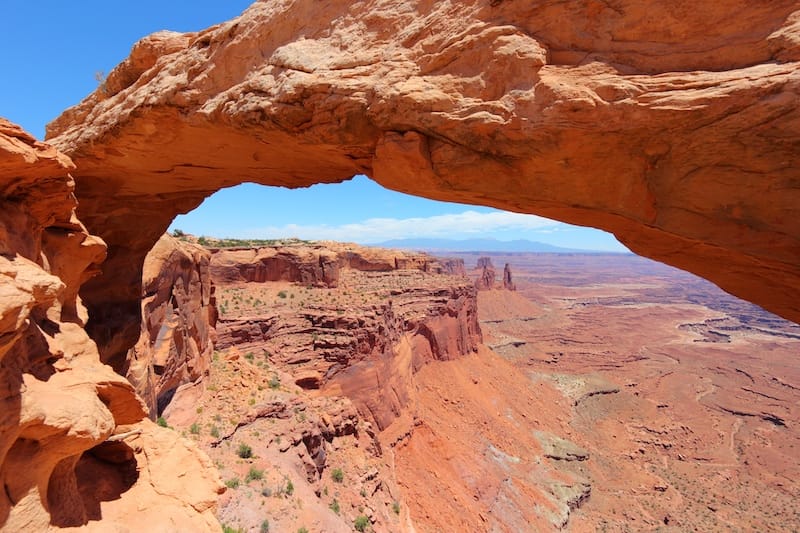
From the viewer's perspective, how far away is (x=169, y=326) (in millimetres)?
12242

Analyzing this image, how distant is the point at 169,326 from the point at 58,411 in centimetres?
911

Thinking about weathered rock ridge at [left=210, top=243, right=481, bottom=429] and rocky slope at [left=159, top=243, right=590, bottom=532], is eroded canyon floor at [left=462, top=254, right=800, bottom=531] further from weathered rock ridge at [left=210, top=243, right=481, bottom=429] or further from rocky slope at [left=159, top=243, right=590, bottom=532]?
weathered rock ridge at [left=210, top=243, right=481, bottom=429]

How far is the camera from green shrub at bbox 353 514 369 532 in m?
12.0

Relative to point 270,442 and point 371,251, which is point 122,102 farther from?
point 371,251

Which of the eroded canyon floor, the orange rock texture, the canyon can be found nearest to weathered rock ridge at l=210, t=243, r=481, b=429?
the canyon

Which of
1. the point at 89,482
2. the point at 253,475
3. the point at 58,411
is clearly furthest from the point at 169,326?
the point at 58,411

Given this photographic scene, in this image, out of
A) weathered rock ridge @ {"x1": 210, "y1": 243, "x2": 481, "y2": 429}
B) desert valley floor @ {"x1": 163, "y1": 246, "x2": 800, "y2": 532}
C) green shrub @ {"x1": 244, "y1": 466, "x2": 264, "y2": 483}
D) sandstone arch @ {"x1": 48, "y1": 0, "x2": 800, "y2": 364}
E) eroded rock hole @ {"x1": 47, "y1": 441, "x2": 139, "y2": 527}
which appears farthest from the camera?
weathered rock ridge @ {"x1": 210, "y1": 243, "x2": 481, "y2": 429}

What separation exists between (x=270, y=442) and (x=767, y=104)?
12.9 meters

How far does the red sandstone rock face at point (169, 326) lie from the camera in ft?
34.2

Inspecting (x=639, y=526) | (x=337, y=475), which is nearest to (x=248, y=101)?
(x=337, y=475)

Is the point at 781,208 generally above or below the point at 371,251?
above

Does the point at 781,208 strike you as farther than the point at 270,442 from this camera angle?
No

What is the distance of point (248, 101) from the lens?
213 inches

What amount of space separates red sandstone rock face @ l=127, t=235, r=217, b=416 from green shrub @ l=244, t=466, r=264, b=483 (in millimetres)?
2746
